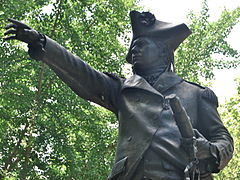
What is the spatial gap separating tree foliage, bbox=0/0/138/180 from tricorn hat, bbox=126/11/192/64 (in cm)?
519

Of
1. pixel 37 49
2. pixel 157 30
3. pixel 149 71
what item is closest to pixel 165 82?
pixel 149 71

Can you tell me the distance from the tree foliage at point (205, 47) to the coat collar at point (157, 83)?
7.71m

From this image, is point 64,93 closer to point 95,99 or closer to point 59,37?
point 59,37

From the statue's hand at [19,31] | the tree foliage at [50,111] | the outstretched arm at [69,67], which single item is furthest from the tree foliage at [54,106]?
the statue's hand at [19,31]

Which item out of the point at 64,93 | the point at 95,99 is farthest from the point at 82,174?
the point at 95,99

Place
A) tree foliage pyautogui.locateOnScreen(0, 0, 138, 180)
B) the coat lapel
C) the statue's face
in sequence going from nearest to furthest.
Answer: the coat lapel → the statue's face → tree foliage pyautogui.locateOnScreen(0, 0, 138, 180)

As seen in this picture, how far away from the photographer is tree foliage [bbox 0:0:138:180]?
8641 mm

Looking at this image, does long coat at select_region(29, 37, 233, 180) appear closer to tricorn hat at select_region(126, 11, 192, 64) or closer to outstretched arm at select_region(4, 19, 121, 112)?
outstretched arm at select_region(4, 19, 121, 112)

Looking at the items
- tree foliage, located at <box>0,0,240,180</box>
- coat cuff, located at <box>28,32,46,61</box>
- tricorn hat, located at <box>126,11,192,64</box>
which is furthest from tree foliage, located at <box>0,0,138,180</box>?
coat cuff, located at <box>28,32,46,61</box>

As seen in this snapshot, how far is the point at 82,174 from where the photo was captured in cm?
901

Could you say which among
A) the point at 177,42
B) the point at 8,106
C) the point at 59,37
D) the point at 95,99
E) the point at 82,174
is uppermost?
the point at 59,37

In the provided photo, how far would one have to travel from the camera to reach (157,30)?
11.8ft

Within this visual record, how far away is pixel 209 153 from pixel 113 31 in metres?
7.59

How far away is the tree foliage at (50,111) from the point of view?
8.64 metres
